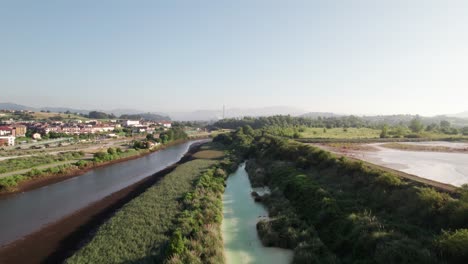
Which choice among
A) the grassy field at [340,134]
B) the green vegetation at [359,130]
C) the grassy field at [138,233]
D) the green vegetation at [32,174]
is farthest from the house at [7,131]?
the grassy field at [340,134]

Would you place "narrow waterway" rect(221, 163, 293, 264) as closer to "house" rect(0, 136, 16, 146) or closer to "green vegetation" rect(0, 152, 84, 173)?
"green vegetation" rect(0, 152, 84, 173)

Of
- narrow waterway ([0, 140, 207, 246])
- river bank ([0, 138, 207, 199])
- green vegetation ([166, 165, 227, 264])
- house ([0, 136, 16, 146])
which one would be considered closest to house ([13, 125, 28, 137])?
house ([0, 136, 16, 146])

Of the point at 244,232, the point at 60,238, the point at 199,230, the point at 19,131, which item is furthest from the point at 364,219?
the point at 19,131

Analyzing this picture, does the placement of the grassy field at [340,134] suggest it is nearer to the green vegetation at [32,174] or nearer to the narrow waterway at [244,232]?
the narrow waterway at [244,232]

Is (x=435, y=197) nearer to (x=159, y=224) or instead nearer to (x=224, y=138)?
(x=159, y=224)

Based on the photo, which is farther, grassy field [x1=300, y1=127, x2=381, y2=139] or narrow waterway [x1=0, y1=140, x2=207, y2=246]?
grassy field [x1=300, y1=127, x2=381, y2=139]

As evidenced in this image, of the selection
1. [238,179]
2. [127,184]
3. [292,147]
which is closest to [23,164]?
[127,184]

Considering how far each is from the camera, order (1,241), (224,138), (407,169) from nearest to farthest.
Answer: (1,241), (407,169), (224,138)
